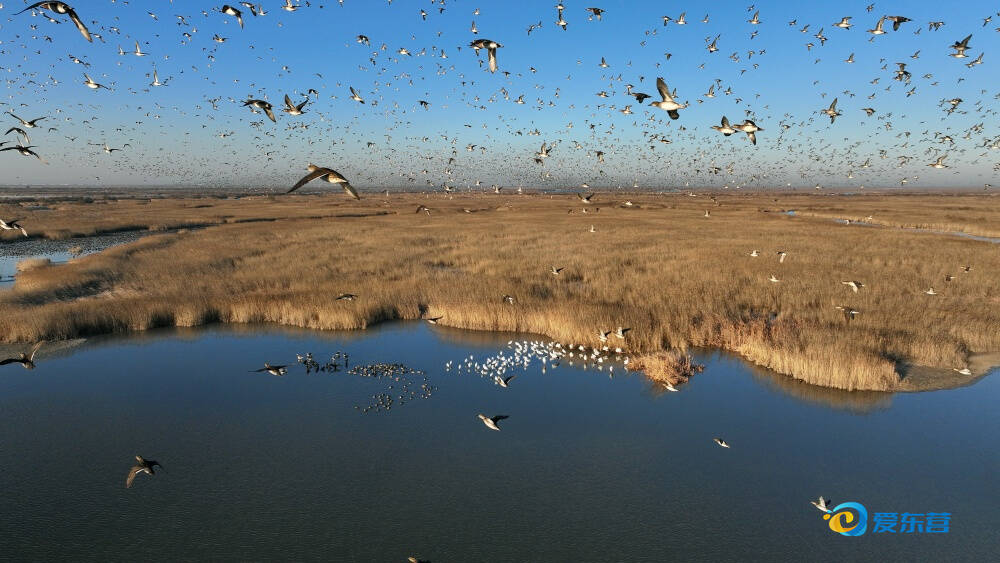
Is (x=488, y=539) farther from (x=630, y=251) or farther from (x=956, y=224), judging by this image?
(x=956, y=224)

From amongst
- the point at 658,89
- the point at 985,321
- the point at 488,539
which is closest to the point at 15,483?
the point at 488,539

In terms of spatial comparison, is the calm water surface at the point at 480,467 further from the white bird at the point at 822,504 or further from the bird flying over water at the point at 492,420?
the bird flying over water at the point at 492,420

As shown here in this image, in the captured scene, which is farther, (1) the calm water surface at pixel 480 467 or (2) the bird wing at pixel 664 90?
(2) the bird wing at pixel 664 90

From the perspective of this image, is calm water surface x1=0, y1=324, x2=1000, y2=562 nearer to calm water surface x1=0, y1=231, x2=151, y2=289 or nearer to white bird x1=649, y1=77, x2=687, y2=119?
white bird x1=649, y1=77, x2=687, y2=119

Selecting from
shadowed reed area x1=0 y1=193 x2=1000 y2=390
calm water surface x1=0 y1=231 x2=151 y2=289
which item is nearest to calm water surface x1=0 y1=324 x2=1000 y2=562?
shadowed reed area x1=0 y1=193 x2=1000 y2=390

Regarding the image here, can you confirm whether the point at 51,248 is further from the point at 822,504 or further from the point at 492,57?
the point at 822,504

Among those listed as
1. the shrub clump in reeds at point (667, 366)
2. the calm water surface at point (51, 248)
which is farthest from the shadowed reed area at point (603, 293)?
the calm water surface at point (51, 248)
